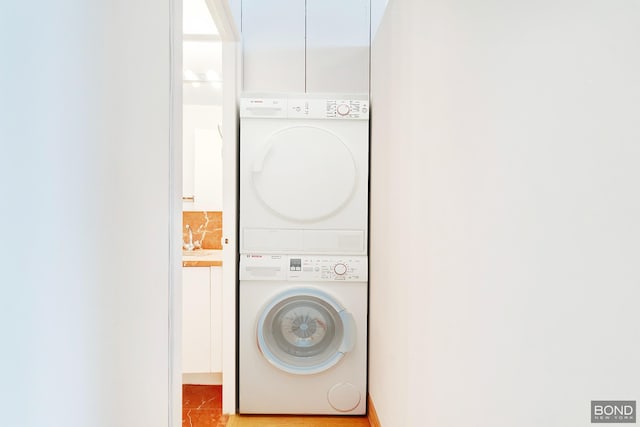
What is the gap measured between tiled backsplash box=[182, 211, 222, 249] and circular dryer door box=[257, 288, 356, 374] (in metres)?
1.17

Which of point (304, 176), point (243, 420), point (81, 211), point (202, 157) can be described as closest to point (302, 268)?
point (304, 176)

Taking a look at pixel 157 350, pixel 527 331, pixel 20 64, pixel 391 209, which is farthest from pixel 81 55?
pixel 391 209

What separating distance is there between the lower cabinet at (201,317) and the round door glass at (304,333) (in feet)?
1.64

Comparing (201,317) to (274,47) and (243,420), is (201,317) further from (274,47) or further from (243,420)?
(274,47)

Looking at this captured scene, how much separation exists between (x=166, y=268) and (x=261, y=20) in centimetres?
222

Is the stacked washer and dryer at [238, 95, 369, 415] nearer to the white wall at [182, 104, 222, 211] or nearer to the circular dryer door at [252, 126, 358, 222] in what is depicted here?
the circular dryer door at [252, 126, 358, 222]

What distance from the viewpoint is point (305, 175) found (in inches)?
103

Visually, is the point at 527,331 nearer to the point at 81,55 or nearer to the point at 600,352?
the point at 600,352

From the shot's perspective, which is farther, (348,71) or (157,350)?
(348,71)

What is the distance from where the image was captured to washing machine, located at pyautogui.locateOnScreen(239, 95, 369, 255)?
2.62 m

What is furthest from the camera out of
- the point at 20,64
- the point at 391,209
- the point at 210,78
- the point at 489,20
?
the point at 210,78

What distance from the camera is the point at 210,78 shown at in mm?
3480

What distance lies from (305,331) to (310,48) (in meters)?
1.83

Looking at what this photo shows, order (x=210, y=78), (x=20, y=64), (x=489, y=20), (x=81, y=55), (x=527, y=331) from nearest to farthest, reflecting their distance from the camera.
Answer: (x=20, y=64) < (x=81, y=55) < (x=527, y=331) < (x=489, y=20) < (x=210, y=78)
